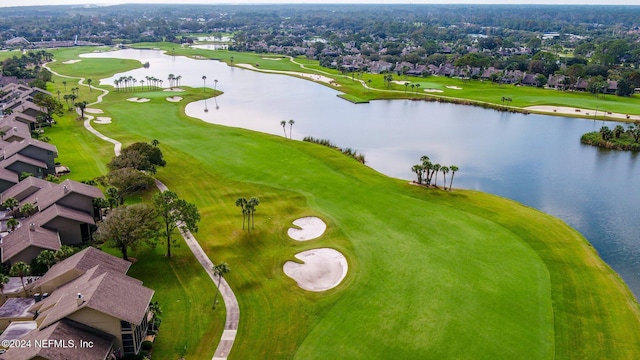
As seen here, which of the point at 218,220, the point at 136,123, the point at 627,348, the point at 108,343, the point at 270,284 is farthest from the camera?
the point at 136,123

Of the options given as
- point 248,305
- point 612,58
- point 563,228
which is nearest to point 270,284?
point 248,305

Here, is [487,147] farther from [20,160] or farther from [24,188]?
[20,160]

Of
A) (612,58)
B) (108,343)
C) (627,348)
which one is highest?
(612,58)

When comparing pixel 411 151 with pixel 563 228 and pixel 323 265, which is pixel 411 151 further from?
pixel 323 265

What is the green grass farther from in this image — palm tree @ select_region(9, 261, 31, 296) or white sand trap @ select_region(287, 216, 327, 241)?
palm tree @ select_region(9, 261, 31, 296)

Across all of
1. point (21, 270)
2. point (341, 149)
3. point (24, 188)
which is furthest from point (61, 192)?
point (341, 149)

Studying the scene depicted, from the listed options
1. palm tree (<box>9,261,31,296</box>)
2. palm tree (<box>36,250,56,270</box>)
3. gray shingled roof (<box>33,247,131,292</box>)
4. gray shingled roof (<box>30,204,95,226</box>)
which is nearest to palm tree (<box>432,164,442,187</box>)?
gray shingled roof (<box>33,247,131,292</box>)
